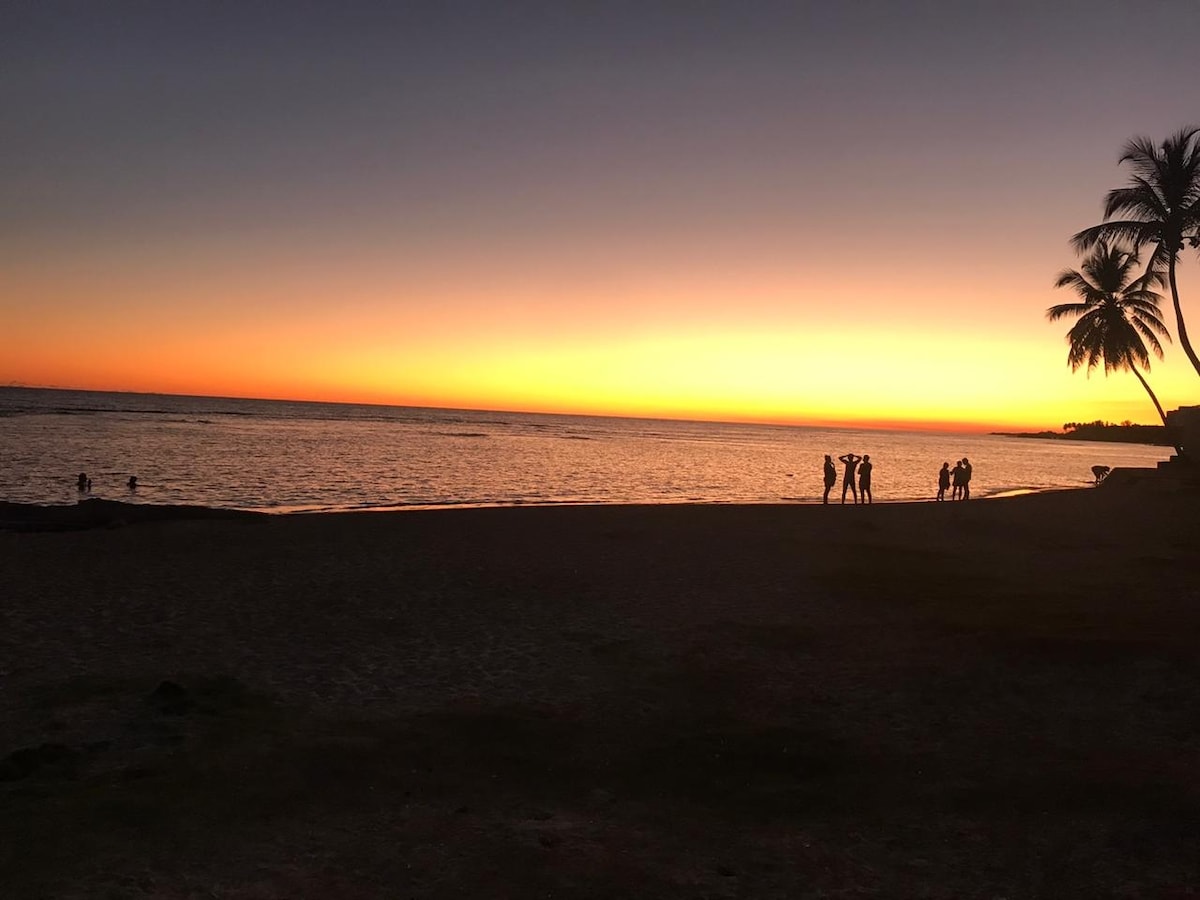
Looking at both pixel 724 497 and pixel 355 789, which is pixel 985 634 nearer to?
pixel 355 789

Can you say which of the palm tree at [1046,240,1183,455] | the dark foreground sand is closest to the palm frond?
the palm tree at [1046,240,1183,455]

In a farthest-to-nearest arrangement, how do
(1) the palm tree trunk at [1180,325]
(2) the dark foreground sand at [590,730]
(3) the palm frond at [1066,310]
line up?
(3) the palm frond at [1066,310], (1) the palm tree trunk at [1180,325], (2) the dark foreground sand at [590,730]

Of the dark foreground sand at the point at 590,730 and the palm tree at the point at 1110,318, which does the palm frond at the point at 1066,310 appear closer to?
the palm tree at the point at 1110,318

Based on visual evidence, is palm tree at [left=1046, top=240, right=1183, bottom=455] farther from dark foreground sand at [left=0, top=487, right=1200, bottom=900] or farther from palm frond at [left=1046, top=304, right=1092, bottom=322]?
dark foreground sand at [left=0, top=487, right=1200, bottom=900]

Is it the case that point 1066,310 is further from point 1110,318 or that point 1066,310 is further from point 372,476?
point 372,476

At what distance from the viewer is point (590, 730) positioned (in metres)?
8.66

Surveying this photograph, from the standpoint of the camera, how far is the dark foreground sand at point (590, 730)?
5.76m

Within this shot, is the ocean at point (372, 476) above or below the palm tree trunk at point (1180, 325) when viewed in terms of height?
below

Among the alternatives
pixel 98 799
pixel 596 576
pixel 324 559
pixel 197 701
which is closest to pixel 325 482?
pixel 324 559

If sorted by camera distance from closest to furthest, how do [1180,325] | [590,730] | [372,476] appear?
[590,730] → [1180,325] → [372,476]

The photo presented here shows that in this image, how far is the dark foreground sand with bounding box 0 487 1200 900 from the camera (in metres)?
5.76

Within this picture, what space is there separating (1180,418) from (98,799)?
140ft

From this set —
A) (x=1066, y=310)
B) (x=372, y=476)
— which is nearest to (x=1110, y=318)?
(x=1066, y=310)

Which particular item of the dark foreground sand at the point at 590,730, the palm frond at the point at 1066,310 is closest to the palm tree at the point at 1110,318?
the palm frond at the point at 1066,310
